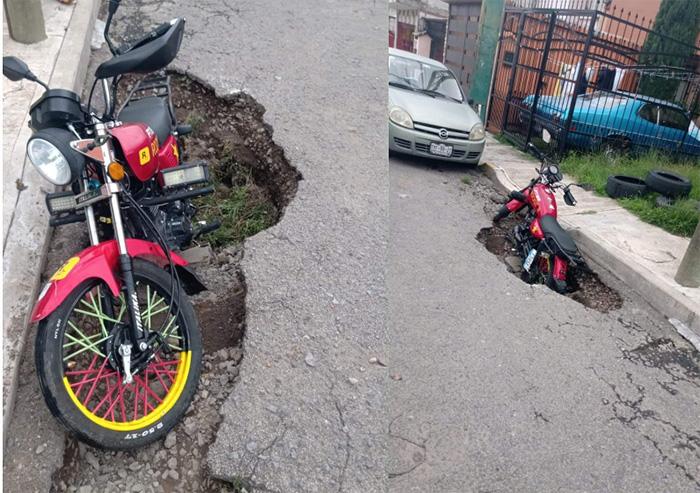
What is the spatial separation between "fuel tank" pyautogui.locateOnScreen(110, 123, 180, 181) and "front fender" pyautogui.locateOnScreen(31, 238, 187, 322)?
0.39 m

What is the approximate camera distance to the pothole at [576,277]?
201 inches

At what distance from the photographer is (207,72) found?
5.47 m

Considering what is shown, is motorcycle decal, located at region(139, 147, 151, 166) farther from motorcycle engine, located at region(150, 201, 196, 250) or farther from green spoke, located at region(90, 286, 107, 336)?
green spoke, located at region(90, 286, 107, 336)

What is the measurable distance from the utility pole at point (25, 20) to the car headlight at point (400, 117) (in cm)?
473

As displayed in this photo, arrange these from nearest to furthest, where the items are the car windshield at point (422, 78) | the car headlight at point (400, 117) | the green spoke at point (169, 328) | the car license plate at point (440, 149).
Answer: the green spoke at point (169, 328)
the car headlight at point (400, 117)
the car license plate at point (440, 149)
the car windshield at point (422, 78)

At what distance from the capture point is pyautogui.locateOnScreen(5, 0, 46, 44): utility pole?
4.62 m

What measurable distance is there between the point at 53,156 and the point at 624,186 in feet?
23.5

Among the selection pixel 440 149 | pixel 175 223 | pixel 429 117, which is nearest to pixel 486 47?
pixel 429 117

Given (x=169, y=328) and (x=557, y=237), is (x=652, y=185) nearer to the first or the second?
(x=557, y=237)

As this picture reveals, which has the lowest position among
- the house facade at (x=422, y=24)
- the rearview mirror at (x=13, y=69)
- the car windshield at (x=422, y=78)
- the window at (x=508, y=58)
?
the house facade at (x=422, y=24)

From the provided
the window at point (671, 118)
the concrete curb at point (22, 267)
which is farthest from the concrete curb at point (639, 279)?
the concrete curb at point (22, 267)

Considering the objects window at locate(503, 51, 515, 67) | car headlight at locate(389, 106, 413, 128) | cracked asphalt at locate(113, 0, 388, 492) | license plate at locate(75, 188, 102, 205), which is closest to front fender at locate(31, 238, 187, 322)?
license plate at locate(75, 188, 102, 205)

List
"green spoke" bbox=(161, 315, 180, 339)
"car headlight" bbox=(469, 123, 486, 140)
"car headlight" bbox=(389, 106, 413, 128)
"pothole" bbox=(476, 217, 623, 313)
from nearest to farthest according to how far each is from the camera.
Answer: "green spoke" bbox=(161, 315, 180, 339), "pothole" bbox=(476, 217, 623, 313), "car headlight" bbox=(389, 106, 413, 128), "car headlight" bbox=(469, 123, 486, 140)

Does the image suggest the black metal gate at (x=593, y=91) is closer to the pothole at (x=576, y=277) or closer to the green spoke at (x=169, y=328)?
the pothole at (x=576, y=277)
